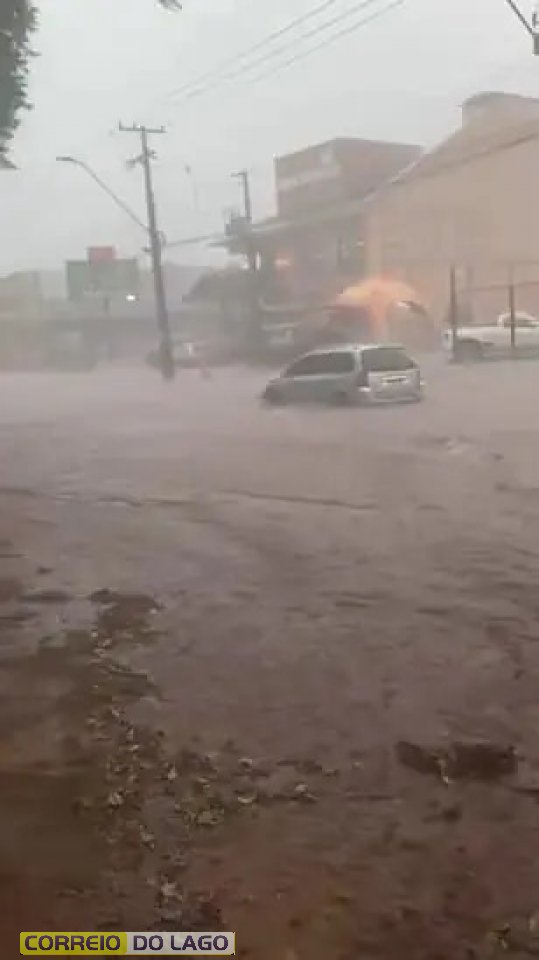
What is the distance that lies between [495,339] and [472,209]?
1.44 meters

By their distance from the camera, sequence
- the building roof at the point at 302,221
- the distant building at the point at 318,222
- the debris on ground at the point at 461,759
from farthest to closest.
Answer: the building roof at the point at 302,221
the distant building at the point at 318,222
the debris on ground at the point at 461,759

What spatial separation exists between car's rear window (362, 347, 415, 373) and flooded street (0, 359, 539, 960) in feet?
8.01

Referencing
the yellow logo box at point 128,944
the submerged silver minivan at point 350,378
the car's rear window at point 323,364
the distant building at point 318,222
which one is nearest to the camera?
the yellow logo box at point 128,944

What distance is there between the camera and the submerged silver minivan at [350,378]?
10.1m

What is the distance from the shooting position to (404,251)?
31.6ft

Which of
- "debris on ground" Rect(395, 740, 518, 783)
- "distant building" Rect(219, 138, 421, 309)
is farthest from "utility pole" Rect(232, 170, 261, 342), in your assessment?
"debris on ground" Rect(395, 740, 518, 783)

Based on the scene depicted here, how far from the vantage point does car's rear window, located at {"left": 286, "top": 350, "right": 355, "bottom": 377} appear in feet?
33.8

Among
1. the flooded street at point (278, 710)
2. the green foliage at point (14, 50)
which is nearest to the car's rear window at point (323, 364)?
the flooded street at point (278, 710)

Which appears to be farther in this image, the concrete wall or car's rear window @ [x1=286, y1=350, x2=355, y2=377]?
car's rear window @ [x1=286, y1=350, x2=355, y2=377]

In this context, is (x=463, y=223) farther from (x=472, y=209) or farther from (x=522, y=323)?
(x=522, y=323)

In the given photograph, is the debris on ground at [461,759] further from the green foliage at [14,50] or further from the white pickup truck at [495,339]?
the white pickup truck at [495,339]

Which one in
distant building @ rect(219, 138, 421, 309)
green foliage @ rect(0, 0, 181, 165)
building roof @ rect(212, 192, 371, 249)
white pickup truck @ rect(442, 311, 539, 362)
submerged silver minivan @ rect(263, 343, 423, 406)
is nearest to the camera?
green foliage @ rect(0, 0, 181, 165)

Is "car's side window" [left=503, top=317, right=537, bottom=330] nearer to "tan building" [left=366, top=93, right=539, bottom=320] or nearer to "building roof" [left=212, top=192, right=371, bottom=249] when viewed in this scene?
"tan building" [left=366, top=93, right=539, bottom=320]

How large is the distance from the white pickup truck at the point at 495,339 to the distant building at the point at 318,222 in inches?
62.5
